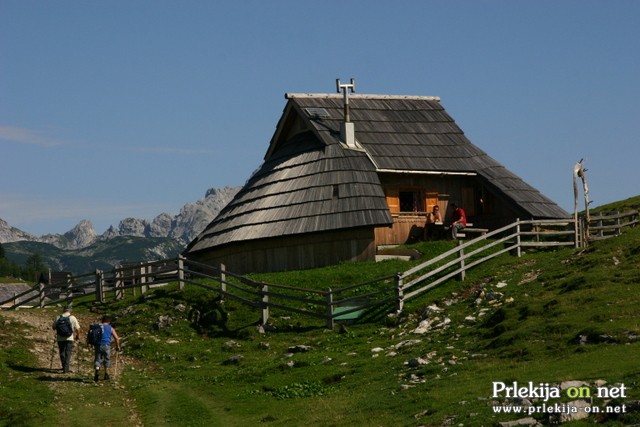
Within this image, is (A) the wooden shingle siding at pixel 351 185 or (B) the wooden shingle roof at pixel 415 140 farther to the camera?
(B) the wooden shingle roof at pixel 415 140

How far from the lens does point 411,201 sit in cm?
5019

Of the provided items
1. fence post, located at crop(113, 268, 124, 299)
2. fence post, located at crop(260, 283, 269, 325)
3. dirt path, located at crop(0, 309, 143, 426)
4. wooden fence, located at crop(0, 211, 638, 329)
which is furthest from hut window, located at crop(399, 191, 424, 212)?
dirt path, located at crop(0, 309, 143, 426)

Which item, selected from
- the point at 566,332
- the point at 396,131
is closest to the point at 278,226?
the point at 396,131

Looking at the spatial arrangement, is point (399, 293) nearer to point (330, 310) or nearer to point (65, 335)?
point (330, 310)

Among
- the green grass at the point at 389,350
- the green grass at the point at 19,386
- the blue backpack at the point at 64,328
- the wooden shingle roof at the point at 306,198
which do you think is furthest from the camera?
the wooden shingle roof at the point at 306,198

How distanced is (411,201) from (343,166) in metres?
3.58

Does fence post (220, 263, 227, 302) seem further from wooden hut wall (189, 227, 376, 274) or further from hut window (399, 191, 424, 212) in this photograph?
hut window (399, 191, 424, 212)

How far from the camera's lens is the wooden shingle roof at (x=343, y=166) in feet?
154

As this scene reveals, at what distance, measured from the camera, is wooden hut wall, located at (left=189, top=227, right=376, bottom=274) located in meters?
46.0

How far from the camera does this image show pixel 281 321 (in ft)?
126

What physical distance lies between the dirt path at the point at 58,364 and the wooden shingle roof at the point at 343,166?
10.1 metres

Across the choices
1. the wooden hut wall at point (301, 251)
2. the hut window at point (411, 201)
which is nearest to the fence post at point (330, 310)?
the wooden hut wall at point (301, 251)

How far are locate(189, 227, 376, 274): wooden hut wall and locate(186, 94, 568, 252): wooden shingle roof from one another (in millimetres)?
544

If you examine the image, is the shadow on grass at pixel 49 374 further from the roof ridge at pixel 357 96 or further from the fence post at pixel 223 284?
the roof ridge at pixel 357 96
